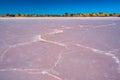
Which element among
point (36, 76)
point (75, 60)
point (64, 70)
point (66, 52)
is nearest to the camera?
point (36, 76)

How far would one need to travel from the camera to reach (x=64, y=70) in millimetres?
3098

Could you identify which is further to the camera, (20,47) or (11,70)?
(20,47)

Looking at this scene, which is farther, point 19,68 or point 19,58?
point 19,58

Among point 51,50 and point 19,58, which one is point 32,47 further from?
point 19,58

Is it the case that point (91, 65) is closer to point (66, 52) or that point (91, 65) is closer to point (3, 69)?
point (66, 52)

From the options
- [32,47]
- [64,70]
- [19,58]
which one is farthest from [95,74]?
[32,47]

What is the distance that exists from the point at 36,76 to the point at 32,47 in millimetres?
1707

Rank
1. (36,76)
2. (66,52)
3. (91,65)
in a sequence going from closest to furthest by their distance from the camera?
(36,76)
(91,65)
(66,52)

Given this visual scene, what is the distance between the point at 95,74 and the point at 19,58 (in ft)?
3.94

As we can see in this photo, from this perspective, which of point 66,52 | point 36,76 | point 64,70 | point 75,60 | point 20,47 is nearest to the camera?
point 36,76

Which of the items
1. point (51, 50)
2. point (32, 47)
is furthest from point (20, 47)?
point (51, 50)

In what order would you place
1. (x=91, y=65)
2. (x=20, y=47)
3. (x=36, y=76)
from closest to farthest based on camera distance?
(x=36, y=76)
(x=91, y=65)
(x=20, y=47)

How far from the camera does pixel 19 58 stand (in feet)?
12.1

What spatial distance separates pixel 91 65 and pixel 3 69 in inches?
41.3
